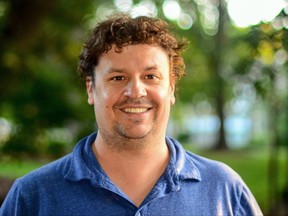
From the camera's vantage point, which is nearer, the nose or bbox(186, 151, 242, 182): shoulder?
the nose

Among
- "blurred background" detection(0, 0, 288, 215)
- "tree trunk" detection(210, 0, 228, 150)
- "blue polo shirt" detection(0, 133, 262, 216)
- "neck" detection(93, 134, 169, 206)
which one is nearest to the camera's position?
"blue polo shirt" detection(0, 133, 262, 216)

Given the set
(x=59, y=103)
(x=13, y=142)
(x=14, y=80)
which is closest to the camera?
(x=13, y=142)

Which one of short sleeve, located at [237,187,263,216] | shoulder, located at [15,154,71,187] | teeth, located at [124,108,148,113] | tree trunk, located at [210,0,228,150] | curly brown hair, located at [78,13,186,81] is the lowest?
short sleeve, located at [237,187,263,216]

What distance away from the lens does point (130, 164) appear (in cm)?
225

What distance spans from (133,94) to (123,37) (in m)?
0.26

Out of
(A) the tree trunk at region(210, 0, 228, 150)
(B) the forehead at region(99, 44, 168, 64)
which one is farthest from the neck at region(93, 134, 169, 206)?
(A) the tree trunk at region(210, 0, 228, 150)

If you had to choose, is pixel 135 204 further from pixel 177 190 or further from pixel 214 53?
pixel 214 53

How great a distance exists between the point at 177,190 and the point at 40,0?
15.9 feet

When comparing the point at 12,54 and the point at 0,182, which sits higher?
the point at 12,54

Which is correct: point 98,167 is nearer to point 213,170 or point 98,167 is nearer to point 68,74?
point 213,170

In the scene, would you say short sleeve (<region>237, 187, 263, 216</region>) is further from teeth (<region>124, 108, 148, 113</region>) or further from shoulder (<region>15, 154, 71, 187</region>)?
shoulder (<region>15, 154, 71, 187</region>)

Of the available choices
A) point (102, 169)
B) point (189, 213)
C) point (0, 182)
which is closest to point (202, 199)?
point (189, 213)

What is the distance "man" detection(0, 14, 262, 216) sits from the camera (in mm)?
2135

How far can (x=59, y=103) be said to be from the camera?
33.9ft
